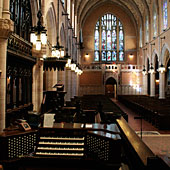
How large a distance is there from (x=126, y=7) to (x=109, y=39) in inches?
225

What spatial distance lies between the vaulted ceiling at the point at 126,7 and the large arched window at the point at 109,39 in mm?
2274

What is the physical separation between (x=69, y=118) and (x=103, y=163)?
314cm

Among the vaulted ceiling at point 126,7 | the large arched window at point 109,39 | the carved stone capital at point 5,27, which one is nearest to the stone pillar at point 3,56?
the carved stone capital at point 5,27

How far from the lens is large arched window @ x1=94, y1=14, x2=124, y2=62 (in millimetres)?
33125

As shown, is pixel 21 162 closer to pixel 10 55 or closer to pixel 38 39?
pixel 38 39

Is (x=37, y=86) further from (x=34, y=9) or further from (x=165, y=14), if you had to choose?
(x=165, y=14)

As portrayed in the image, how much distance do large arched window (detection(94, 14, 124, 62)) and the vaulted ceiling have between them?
2274mm

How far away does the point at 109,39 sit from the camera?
33312mm

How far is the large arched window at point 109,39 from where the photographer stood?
33.1m

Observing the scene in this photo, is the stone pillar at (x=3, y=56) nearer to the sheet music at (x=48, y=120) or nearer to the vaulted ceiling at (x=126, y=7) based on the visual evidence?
the sheet music at (x=48, y=120)

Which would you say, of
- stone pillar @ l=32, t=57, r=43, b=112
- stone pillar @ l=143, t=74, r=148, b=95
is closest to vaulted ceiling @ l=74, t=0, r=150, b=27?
stone pillar @ l=143, t=74, r=148, b=95

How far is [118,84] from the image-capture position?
30.1 meters

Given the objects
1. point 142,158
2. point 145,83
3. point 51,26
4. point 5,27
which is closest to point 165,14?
point 145,83

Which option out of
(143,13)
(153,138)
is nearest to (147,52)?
(143,13)
